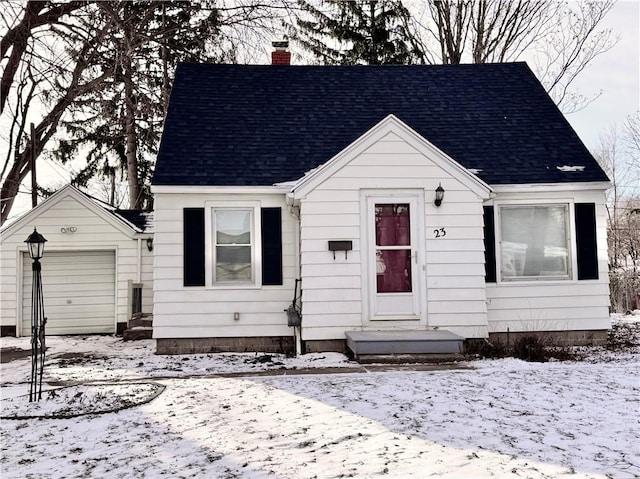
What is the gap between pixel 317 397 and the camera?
220 inches

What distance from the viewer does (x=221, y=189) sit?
9.03 m

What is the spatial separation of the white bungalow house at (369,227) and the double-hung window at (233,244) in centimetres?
2

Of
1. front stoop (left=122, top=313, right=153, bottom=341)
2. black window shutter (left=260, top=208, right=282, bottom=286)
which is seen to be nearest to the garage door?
front stoop (left=122, top=313, right=153, bottom=341)

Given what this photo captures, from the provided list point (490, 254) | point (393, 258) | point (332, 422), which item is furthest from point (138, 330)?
point (332, 422)

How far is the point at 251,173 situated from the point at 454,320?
4.22m

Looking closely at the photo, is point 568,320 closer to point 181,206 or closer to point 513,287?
point 513,287

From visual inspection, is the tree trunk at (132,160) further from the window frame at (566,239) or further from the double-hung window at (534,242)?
the double-hung window at (534,242)

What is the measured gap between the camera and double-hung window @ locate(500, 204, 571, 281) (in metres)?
9.38

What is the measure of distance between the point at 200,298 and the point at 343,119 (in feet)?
14.8

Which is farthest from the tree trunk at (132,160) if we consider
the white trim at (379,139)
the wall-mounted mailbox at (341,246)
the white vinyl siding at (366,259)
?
the wall-mounted mailbox at (341,246)

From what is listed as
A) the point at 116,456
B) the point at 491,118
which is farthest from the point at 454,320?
the point at 116,456

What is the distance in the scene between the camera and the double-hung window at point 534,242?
30.8 ft

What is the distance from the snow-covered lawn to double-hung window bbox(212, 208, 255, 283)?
2.02m

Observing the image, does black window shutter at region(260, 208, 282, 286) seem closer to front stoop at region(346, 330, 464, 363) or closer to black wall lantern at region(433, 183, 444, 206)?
front stoop at region(346, 330, 464, 363)
